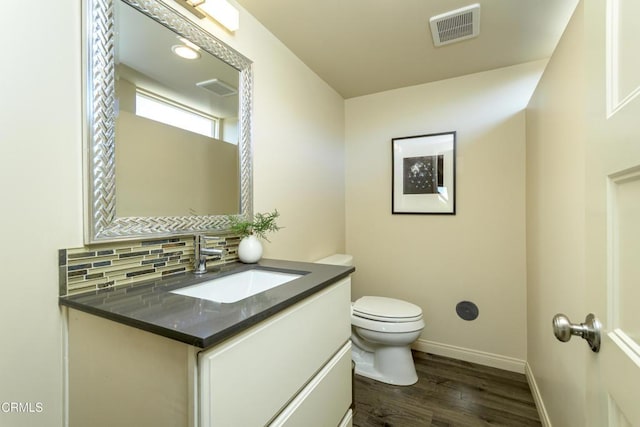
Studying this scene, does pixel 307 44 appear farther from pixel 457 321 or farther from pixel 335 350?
pixel 457 321

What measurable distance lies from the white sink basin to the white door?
91 centimetres

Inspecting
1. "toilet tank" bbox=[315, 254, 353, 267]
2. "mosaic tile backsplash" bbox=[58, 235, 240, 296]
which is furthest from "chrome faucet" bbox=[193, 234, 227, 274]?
"toilet tank" bbox=[315, 254, 353, 267]

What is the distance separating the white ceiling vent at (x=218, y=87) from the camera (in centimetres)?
133

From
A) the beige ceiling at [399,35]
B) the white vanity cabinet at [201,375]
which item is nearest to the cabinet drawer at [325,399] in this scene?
the white vanity cabinet at [201,375]

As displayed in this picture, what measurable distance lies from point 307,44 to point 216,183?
110cm

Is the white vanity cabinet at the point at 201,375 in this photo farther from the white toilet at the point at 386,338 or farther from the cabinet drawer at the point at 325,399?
the white toilet at the point at 386,338

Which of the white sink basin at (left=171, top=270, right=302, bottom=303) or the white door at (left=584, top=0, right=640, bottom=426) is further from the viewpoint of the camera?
the white sink basin at (left=171, top=270, right=302, bottom=303)

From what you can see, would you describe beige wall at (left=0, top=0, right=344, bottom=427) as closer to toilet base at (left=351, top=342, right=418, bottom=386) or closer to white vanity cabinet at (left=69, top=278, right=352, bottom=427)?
white vanity cabinet at (left=69, top=278, right=352, bottom=427)

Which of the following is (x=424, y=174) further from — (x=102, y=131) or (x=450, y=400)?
(x=102, y=131)

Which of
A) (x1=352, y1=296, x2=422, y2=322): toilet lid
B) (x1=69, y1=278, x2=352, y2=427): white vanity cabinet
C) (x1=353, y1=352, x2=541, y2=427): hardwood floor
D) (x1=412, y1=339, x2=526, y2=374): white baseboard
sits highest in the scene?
(x1=69, y1=278, x2=352, y2=427): white vanity cabinet

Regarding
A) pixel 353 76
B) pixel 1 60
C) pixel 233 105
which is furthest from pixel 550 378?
pixel 1 60

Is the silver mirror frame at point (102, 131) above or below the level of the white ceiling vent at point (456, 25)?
Result: below

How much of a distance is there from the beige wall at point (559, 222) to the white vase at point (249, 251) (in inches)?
50.8

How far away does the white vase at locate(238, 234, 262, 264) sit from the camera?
1376 mm
